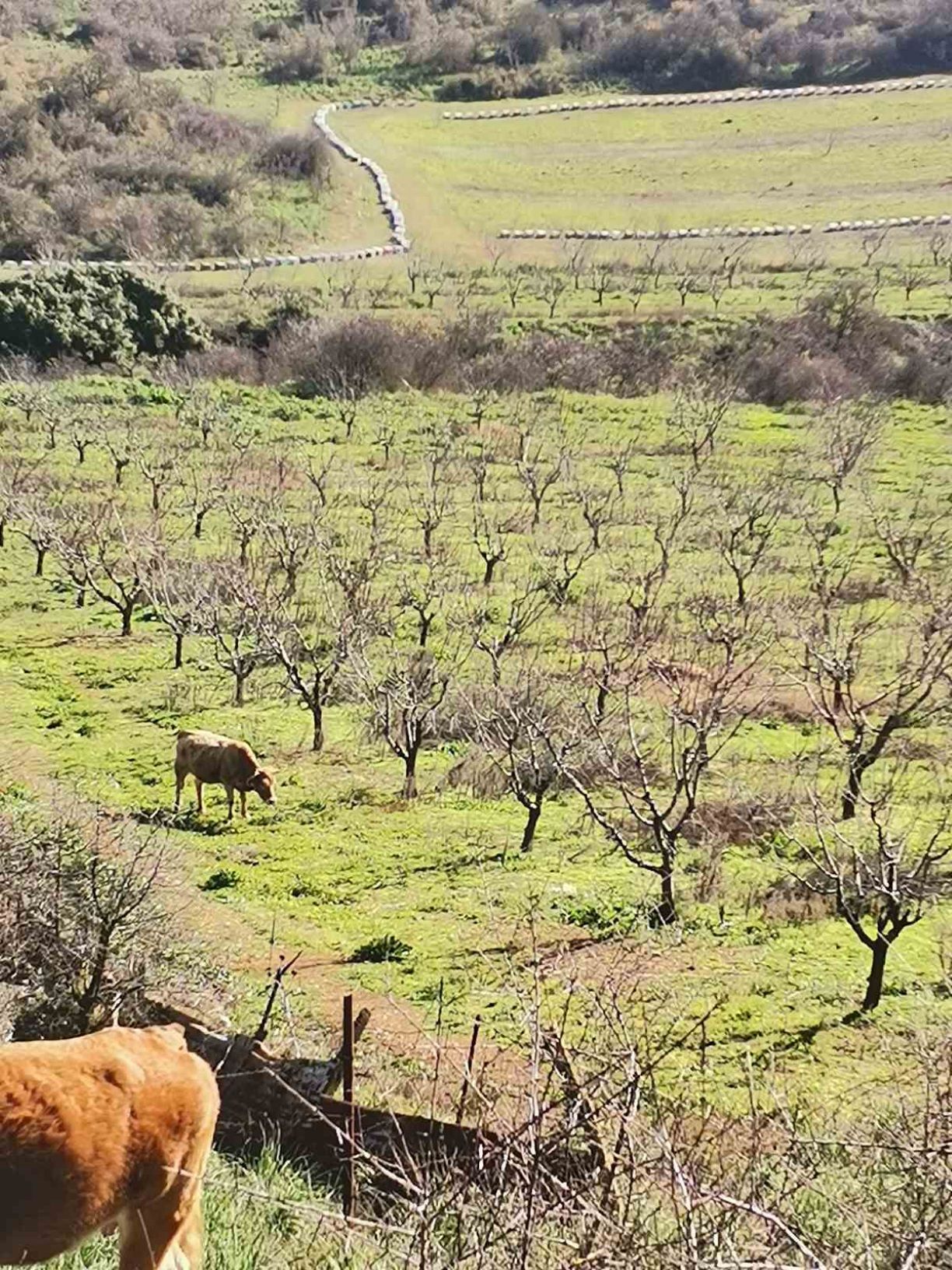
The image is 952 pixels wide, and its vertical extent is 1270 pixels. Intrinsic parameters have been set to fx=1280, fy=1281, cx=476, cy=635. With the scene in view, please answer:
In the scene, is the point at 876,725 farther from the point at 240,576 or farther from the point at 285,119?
the point at 285,119

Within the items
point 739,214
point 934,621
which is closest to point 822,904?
point 934,621

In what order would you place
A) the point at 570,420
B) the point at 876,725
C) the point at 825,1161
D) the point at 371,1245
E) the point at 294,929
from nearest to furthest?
the point at 371,1245 → the point at 825,1161 → the point at 294,929 → the point at 876,725 → the point at 570,420

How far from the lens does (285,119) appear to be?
3334 inches

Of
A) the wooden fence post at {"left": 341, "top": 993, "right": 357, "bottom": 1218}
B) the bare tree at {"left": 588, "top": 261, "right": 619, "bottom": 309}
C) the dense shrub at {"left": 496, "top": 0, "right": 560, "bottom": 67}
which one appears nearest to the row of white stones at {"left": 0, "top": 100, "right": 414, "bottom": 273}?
the bare tree at {"left": 588, "top": 261, "right": 619, "bottom": 309}

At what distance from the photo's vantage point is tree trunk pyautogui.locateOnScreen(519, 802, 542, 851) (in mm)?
17141

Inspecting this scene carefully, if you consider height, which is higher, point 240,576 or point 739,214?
point 739,214

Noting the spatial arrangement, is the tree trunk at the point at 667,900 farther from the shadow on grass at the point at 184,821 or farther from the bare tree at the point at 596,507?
the bare tree at the point at 596,507

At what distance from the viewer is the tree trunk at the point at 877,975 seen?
42.3 ft

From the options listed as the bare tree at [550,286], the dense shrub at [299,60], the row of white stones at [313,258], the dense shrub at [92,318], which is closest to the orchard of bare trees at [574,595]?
the dense shrub at [92,318]

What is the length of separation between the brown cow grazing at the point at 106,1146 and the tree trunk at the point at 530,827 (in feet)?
39.5

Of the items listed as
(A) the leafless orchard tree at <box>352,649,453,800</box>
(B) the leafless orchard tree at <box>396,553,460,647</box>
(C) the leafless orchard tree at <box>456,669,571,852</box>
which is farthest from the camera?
(B) the leafless orchard tree at <box>396,553,460,647</box>

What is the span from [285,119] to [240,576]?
6807 cm

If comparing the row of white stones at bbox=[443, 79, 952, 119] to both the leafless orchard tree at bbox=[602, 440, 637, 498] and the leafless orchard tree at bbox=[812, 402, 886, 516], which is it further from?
the leafless orchard tree at bbox=[602, 440, 637, 498]

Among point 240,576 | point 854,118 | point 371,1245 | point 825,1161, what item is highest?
point 854,118
